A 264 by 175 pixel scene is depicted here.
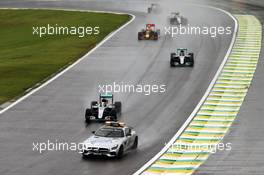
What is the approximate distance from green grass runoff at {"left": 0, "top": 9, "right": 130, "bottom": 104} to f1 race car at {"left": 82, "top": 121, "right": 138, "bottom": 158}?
15231mm

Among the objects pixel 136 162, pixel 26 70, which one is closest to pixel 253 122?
pixel 136 162

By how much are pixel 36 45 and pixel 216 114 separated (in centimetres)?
3359

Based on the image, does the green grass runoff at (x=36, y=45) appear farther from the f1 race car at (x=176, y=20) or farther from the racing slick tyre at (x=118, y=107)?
the racing slick tyre at (x=118, y=107)

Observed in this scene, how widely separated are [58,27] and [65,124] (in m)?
44.6

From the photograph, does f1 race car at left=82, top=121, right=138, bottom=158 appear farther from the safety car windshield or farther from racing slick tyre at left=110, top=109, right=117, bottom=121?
racing slick tyre at left=110, top=109, right=117, bottom=121

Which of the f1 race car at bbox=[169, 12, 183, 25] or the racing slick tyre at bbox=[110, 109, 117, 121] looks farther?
the f1 race car at bbox=[169, 12, 183, 25]

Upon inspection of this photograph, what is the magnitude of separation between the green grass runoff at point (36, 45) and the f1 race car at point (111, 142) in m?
15.2

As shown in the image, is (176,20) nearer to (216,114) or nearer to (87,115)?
(216,114)

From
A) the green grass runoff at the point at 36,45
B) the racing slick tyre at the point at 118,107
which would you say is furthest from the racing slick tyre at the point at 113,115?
the green grass runoff at the point at 36,45

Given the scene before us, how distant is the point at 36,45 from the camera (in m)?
78.1

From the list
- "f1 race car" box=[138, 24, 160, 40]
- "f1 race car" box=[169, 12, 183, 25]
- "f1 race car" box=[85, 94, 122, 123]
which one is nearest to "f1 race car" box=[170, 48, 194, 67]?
"f1 race car" box=[138, 24, 160, 40]

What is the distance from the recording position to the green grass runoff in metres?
60.3

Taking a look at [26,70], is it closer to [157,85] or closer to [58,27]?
[157,85]

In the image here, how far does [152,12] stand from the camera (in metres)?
100
